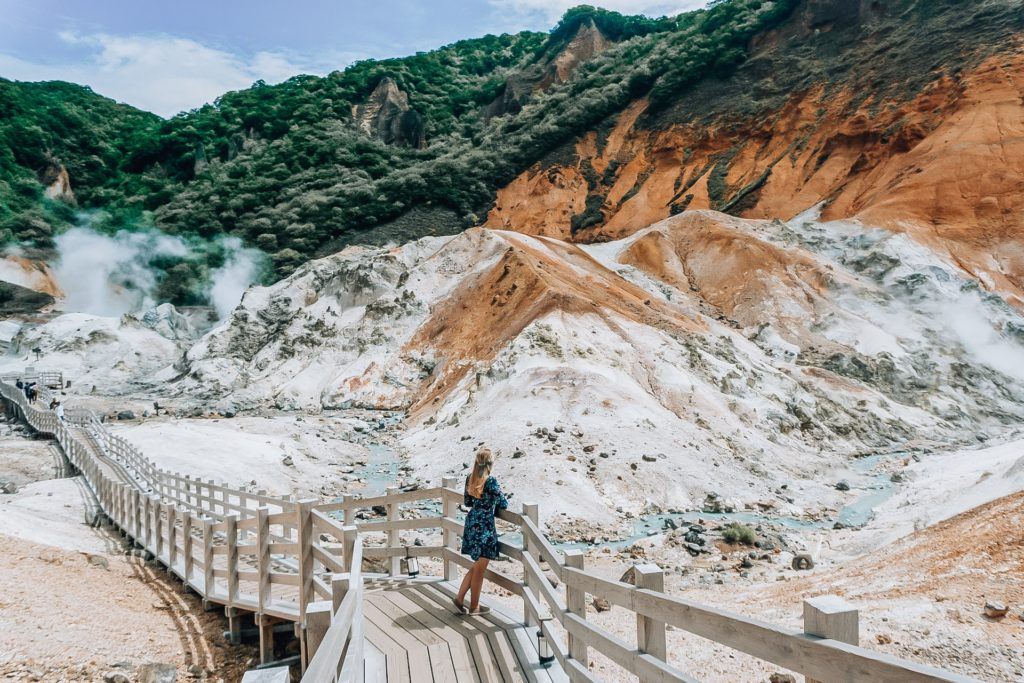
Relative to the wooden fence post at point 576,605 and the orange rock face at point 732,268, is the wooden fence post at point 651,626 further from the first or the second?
the orange rock face at point 732,268

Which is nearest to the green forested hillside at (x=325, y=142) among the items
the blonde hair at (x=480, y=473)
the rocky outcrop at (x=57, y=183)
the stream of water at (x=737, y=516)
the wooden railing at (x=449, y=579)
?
the rocky outcrop at (x=57, y=183)

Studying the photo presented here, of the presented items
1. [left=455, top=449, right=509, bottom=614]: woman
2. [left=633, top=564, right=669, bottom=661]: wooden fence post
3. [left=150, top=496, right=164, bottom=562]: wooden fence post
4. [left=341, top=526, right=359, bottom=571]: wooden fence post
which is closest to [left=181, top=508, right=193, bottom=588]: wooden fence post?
[left=150, top=496, right=164, bottom=562]: wooden fence post

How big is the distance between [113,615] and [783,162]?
51289mm

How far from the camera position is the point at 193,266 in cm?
6216

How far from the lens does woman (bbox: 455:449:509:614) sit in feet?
19.8

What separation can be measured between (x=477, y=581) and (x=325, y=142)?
78031mm

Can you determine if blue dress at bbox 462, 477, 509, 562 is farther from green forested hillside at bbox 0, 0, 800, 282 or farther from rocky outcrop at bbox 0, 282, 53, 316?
rocky outcrop at bbox 0, 282, 53, 316

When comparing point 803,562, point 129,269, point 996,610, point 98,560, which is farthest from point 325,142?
point 996,610

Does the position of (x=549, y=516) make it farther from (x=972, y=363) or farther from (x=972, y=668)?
(x=972, y=363)

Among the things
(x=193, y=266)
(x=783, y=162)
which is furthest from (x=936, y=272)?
(x=193, y=266)

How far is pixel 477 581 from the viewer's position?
6043mm

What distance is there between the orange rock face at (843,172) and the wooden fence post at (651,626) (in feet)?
122

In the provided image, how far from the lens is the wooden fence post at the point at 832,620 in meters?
2.26

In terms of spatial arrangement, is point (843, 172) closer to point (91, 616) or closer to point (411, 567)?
point (411, 567)
